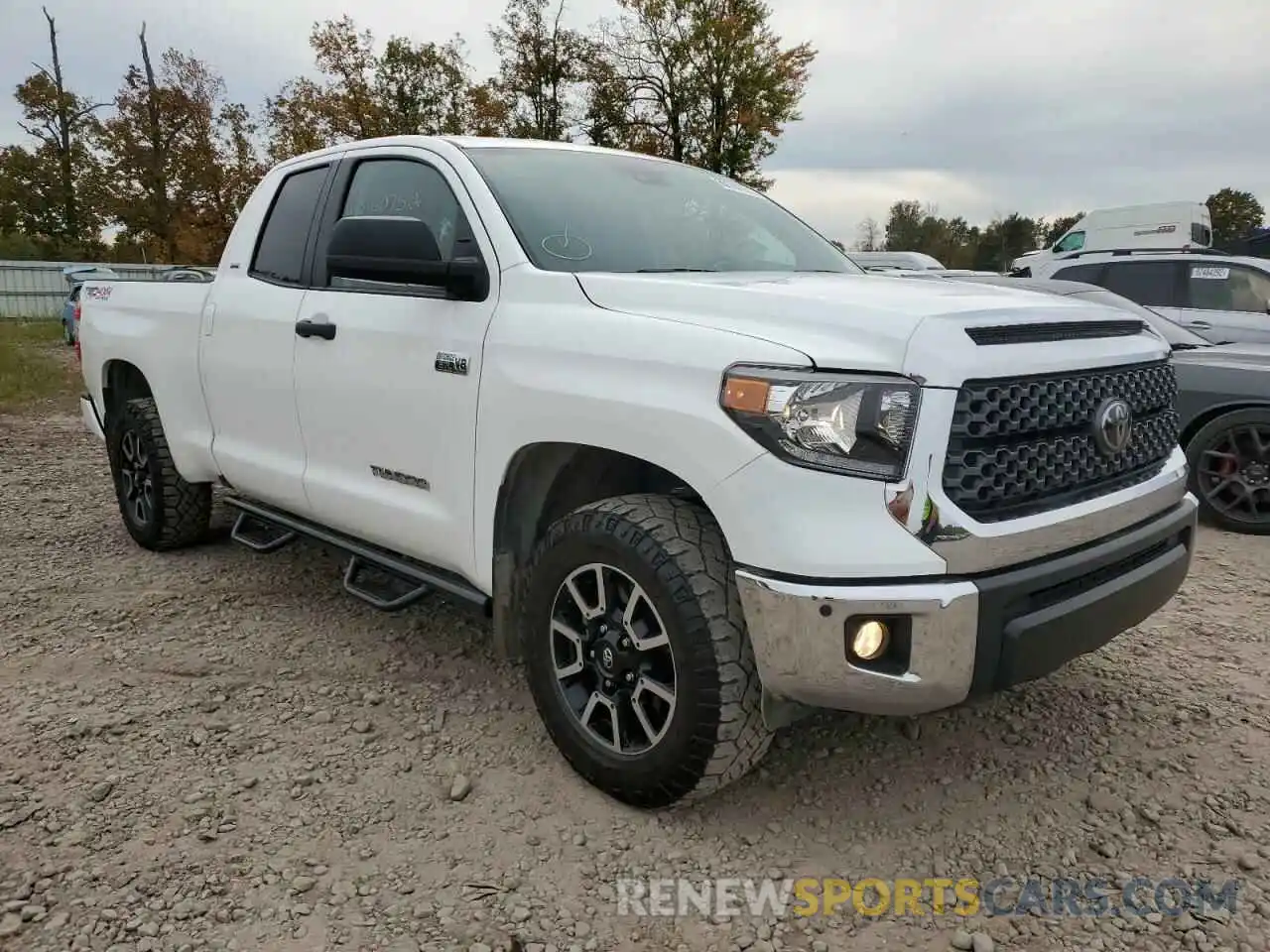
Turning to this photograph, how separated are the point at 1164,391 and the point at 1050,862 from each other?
139cm

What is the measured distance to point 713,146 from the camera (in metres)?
24.9

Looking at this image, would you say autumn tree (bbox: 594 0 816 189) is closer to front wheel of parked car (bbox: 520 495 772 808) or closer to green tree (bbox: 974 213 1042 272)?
front wheel of parked car (bbox: 520 495 772 808)

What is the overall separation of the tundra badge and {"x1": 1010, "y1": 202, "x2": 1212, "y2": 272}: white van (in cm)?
1520

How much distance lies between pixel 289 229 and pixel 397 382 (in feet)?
4.16

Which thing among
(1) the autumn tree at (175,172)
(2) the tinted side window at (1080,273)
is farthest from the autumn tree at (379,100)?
(2) the tinted side window at (1080,273)

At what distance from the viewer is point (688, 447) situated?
2.30 meters

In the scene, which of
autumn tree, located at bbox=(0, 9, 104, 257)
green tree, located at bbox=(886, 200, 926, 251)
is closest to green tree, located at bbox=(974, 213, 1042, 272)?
green tree, located at bbox=(886, 200, 926, 251)

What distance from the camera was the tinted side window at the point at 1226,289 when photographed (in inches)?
361

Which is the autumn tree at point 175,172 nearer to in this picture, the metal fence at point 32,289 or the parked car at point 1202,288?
the metal fence at point 32,289

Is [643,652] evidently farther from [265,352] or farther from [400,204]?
[265,352]

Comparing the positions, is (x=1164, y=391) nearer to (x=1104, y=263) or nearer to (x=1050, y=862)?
(x=1050, y=862)

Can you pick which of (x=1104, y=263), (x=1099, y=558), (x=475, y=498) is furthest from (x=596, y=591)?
(x=1104, y=263)

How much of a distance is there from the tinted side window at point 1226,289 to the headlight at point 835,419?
347 inches

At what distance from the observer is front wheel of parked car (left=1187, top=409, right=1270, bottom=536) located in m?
5.50
